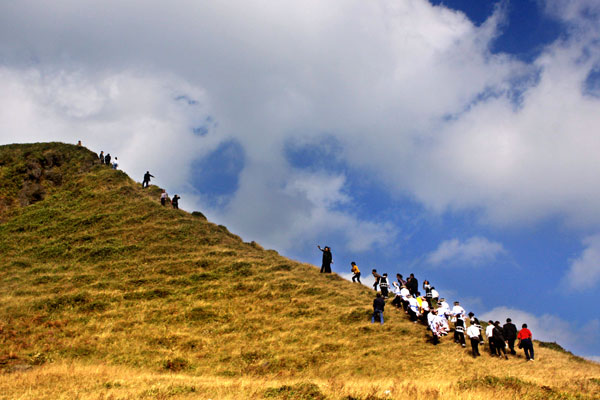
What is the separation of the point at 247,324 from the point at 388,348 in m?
8.83

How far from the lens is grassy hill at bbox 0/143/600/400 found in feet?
57.7

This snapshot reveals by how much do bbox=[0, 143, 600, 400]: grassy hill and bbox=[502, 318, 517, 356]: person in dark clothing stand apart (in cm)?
134

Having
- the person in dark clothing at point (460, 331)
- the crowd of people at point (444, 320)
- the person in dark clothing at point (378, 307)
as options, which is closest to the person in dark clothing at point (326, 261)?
the crowd of people at point (444, 320)

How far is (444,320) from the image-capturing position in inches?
1037

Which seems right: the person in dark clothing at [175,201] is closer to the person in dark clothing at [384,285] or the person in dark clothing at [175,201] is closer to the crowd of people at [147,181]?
the crowd of people at [147,181]

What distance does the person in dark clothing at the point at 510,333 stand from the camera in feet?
82.4

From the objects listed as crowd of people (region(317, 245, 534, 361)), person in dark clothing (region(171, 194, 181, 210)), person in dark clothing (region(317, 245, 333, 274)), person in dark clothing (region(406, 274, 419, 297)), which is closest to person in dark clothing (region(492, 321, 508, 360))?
crowd of people (region(317, 245, 534, 361))

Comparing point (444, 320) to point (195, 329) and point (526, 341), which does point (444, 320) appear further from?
point (195, 329)

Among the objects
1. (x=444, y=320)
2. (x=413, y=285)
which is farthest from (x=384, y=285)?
(x=444, y=320)

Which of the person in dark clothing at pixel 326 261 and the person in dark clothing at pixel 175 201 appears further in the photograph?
the person in dark clothing at pixel 175 201

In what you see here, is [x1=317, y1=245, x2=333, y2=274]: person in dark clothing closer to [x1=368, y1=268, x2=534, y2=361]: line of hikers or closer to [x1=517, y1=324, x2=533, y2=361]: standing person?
[x1=368, y1=268, x2=534, y2=361]: line of hikers

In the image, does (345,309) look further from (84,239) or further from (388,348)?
(84,239)

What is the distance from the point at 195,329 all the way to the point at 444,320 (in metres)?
15.0

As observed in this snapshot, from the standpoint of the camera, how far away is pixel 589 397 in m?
16.1
